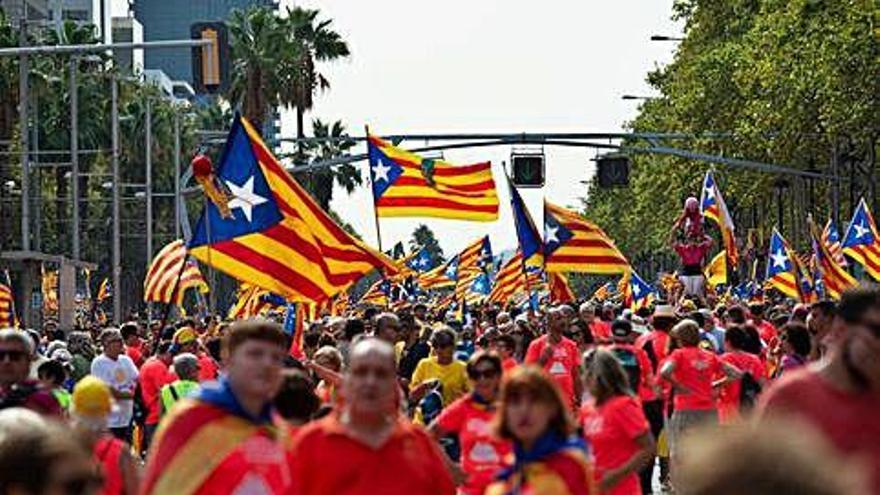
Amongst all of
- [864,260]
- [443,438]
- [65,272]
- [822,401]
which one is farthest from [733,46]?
[822,401]

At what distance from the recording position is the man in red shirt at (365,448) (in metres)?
7.69

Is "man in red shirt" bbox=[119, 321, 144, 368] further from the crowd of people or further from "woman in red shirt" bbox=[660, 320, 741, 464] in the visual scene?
"woman in red shirt" bbox=[660, 320, 741, 464]

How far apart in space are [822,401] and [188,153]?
9898cm

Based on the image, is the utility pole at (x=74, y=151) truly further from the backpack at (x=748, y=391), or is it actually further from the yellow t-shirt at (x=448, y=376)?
the yellow t-shirt at (x=448, y=376)

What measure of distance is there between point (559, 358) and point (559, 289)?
38.6 ft

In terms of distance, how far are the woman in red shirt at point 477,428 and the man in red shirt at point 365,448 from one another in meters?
2.95

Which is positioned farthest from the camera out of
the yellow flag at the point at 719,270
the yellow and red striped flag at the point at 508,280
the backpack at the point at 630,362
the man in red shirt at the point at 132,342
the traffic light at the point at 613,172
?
the traffic light at the point at 613,172

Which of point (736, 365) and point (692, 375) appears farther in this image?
point (692, 375)

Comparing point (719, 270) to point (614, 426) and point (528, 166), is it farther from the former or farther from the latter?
point (614, 426)

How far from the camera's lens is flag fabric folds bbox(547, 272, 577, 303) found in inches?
1127

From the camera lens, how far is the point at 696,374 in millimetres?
17281

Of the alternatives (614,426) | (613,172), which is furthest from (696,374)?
(613,172)

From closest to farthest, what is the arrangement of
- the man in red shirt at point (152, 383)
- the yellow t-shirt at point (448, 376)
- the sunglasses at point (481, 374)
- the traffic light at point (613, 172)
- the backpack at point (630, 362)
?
the sunglasses at point (481, 374), the yellow t-shirt at point (448, 376), the backpack at point (630, 362), the man in red shirt at point (152, 383), the traffic light at point (613, 172)


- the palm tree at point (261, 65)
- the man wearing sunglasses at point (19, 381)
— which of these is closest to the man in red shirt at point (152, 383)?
the man wearing sunglasses at point (19, 381)
